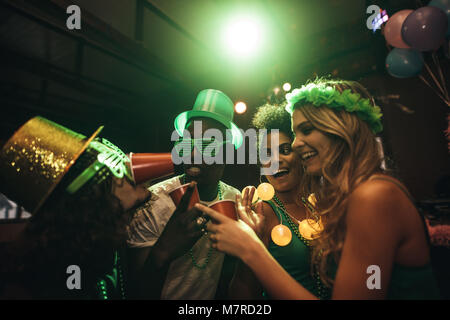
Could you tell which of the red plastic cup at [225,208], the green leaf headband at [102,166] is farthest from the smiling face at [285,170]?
the green leaf headband at [102,166]

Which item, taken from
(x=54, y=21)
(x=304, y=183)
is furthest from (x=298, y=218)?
(x=54, y=21)

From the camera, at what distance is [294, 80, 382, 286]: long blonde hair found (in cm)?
142

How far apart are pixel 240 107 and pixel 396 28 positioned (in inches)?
130

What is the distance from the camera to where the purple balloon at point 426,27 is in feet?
Answer: 9.60

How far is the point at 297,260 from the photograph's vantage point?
72.2 inches

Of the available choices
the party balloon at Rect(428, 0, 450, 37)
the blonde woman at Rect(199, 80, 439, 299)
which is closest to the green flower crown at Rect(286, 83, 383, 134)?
the blonde woman at Rect(199, 80, 439, 299)

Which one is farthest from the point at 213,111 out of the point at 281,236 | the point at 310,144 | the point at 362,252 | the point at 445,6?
the point at 445,6

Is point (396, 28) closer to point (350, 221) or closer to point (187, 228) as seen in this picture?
point (350, 221)

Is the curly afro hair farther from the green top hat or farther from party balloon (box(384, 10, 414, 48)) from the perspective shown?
party balloon (box(384, 10, 414, 48))

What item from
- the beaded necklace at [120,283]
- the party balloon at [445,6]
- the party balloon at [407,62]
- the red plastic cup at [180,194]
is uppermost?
the party balloon at [445,6]

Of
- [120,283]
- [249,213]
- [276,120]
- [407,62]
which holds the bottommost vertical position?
[120,283]

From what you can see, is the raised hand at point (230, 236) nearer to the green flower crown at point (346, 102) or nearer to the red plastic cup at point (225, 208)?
the red plastic cup at point (225, 208)

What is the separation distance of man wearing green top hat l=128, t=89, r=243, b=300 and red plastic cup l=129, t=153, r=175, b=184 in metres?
0.25

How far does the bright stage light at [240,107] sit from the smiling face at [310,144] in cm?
397
